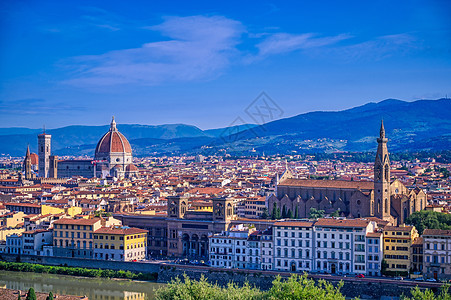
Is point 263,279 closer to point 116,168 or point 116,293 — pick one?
point 116,293

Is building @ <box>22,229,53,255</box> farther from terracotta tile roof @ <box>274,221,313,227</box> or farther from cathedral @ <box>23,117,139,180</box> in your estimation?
cathedral @ <box>23,117,139,180</box>

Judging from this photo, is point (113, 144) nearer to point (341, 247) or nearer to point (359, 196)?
point (359, 196)

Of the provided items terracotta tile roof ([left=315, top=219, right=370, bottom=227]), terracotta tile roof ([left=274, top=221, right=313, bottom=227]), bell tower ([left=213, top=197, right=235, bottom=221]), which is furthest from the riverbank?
terracotta tile roof ([left=315, top=219, right=370, bottom=227])

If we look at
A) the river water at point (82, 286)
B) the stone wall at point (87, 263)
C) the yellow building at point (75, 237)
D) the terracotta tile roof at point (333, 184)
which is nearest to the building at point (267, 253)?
the river water at point (82, 286)

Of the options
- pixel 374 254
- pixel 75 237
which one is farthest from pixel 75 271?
pixel 374 254

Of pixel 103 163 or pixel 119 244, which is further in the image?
pixel 103 163
